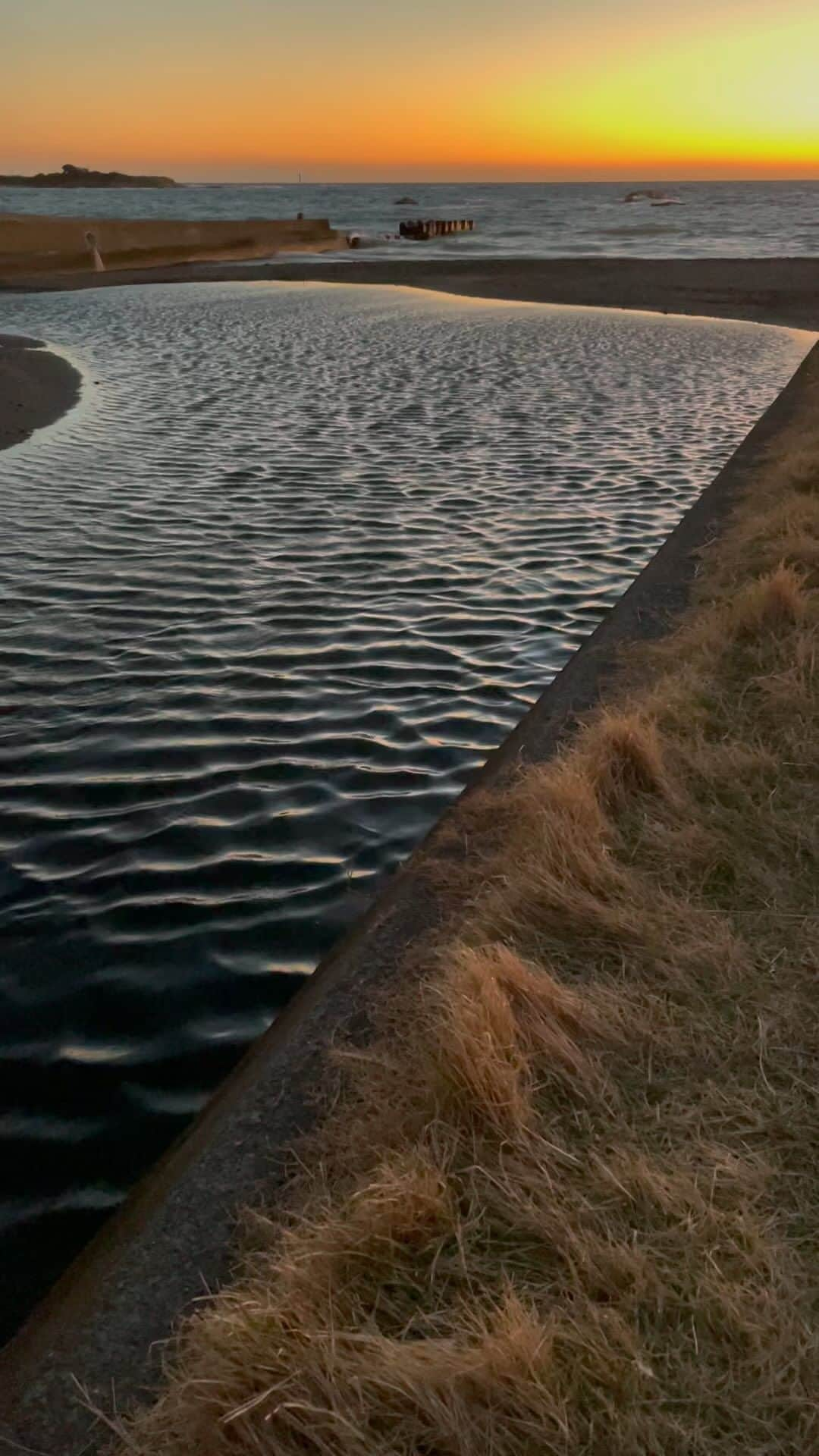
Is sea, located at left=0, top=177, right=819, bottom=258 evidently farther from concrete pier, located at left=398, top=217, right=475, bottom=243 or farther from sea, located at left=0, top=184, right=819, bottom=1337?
sea, located at left=0, top=184, right=819, bottom=1337

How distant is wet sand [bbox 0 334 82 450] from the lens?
588 inches

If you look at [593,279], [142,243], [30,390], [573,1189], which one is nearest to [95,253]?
[142,243]

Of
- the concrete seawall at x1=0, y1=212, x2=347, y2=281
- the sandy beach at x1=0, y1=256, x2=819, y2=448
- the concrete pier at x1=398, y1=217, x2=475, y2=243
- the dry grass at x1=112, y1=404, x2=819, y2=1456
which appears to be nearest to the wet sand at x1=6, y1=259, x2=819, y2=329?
the sandy beach at x1=0, y1=256, x2=819, y2=448

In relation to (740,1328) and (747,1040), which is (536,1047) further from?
(740,1328)

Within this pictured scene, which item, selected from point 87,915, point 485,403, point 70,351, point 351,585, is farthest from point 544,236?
point 87,915

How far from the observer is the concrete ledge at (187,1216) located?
2.59 meters

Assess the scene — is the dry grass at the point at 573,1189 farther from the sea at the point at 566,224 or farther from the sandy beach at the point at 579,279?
the sea at the point at 566,224

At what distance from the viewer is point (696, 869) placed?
13.9ft

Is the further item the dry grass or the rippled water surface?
the rippled water surface

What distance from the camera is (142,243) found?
54.2m

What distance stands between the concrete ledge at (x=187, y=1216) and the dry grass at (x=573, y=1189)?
0.14 m

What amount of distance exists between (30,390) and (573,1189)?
54.4 feet

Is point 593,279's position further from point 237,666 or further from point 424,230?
point 424,230

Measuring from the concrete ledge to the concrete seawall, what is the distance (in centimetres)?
4158
